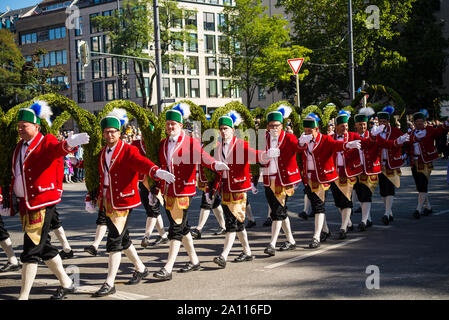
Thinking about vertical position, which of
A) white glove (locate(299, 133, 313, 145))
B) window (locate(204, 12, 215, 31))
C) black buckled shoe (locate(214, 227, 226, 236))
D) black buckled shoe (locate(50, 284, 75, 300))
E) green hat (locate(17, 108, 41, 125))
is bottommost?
black buckled shoe (locate(214, 227, 226, 236))

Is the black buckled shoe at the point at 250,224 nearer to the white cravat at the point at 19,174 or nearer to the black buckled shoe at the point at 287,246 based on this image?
the black buckled shoe at the point at 287,246

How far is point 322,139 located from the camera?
28.6 ft

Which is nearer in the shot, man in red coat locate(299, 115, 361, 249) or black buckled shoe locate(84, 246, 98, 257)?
black buckled shoe locate(84, 246, 98, 257)

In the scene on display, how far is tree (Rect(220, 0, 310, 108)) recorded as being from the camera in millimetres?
34469

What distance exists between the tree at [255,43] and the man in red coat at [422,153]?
76.3ft

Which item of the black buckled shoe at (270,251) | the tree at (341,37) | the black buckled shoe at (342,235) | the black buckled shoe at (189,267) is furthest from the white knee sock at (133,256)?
the tree at (341,37)

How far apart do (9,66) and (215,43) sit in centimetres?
2415

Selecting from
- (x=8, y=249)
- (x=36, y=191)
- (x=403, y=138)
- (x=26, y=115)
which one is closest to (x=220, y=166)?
(x=36, y=191)

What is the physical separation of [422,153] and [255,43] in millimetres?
26435

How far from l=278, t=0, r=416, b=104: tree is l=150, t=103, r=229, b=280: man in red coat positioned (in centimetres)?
2582

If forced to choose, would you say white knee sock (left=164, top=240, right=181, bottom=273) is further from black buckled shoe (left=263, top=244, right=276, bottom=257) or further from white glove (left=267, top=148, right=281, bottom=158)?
white glove (left=267, top=148, right=281, bottom=158)

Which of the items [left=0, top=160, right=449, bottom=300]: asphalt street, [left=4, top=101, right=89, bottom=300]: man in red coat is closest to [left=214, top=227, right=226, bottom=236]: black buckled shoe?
[left=0, top=160, right=449, bottom=300]: asphalt street

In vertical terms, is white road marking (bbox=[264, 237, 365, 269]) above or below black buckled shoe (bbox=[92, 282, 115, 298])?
below

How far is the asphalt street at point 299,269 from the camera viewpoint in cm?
603
